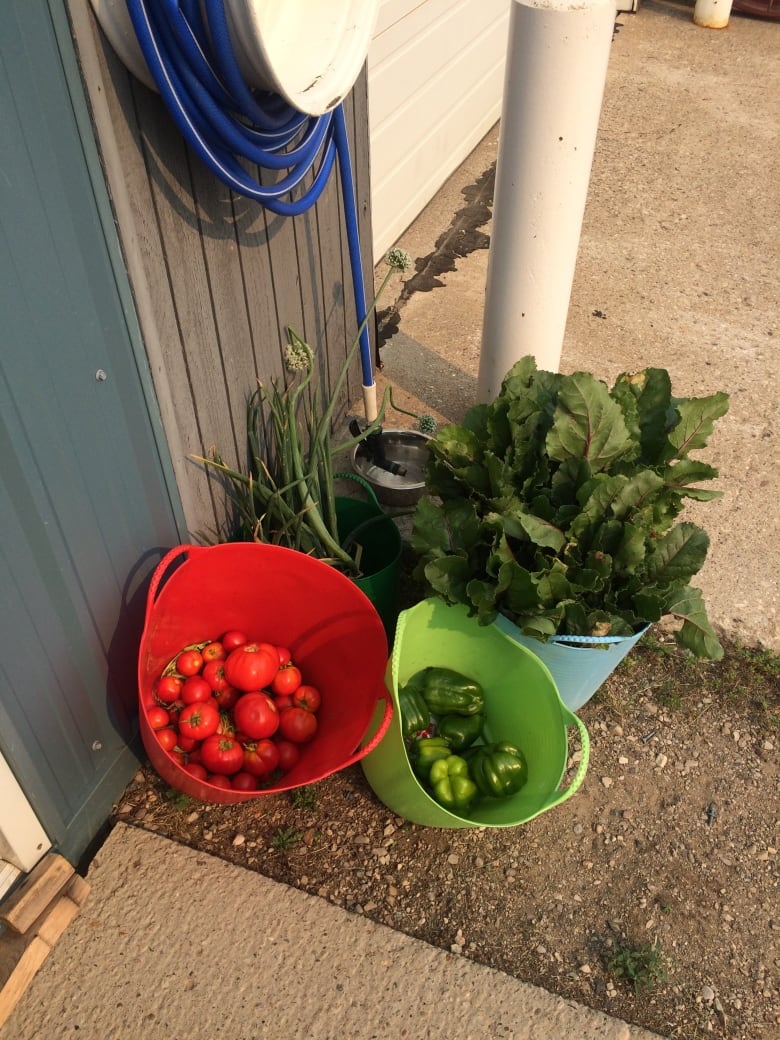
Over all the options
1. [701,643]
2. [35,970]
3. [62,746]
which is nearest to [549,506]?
[701,643]

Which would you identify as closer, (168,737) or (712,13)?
(168,737)

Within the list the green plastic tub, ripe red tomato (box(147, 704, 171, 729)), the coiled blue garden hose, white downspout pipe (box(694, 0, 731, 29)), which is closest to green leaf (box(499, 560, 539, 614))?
the green plastic tub

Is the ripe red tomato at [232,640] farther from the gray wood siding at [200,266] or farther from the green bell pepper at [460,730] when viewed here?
the green bell pepper at [460,730]

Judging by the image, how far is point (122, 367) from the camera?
1847mm

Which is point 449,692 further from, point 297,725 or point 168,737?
point 168,737

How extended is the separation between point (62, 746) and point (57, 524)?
1.79 ft

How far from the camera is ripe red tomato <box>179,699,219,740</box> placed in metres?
2.09

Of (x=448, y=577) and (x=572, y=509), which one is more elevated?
(x=572, y=509)

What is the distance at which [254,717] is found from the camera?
84.9 inches

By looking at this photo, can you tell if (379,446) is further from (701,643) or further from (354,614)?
(701,643)

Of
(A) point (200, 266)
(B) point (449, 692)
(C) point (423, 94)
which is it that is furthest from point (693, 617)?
(C) point (423, 94)

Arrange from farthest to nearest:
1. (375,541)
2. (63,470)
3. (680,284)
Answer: (680,284) → (375,541) → (63,470)

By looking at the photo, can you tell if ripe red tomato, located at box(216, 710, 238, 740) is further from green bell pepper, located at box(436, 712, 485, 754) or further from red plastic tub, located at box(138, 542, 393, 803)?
green bell pepper, located at box(436, 712, 485, 754)

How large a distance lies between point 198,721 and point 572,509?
107 centimetres
